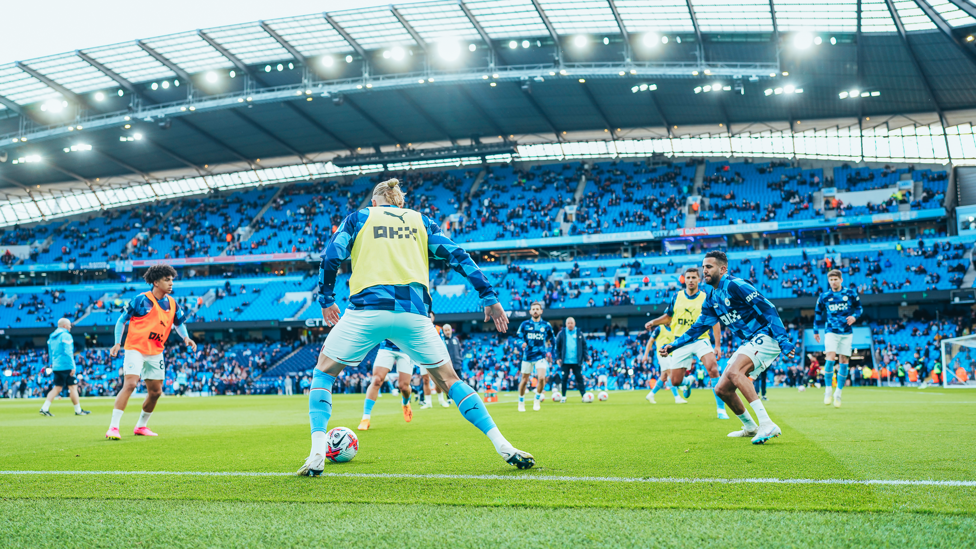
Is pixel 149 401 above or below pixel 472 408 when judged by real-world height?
below

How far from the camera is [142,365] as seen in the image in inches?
359

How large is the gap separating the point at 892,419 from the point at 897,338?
105 ft

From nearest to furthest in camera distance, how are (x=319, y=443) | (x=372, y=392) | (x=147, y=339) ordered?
(x=319, y=443) → (x=147, y=339) → (x=372, y=392)

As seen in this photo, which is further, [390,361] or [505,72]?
[505,72]

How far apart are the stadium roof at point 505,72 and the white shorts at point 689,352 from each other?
2371 centimetres

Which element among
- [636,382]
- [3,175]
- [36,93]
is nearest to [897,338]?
Answer: [636,382]

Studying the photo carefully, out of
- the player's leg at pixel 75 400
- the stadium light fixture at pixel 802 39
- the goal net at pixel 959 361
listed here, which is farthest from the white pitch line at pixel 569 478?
the stadium light fixture at pixel 802 39

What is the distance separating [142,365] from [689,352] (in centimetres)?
844

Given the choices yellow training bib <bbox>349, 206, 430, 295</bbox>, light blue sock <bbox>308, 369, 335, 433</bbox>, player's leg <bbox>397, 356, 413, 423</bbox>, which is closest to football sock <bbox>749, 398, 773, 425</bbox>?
yellow training bib <bbox>349, 206, 430, 295</bbox>

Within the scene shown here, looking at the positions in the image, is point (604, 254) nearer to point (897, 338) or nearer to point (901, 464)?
point (897, 338)

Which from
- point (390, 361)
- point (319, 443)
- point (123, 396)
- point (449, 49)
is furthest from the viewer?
point (449, 49)

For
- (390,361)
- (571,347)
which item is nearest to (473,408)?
(390,361)

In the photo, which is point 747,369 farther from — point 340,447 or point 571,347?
point 571,347

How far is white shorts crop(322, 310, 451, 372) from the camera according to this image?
4957mm
